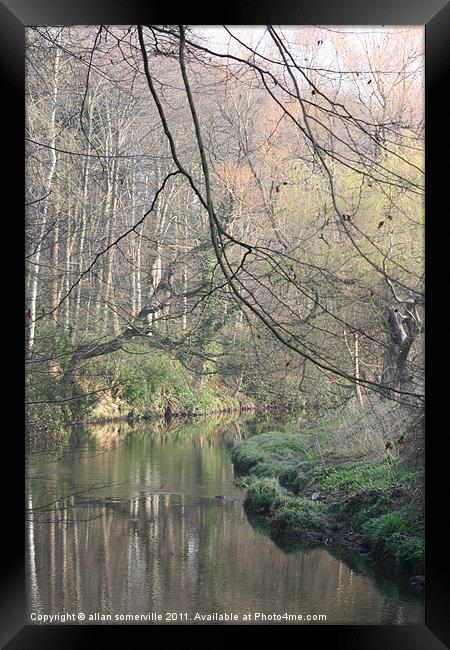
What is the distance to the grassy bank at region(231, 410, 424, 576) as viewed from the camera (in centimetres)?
448

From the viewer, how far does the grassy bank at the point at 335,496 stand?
4.48m

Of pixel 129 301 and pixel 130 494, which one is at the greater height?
pixel 129 301

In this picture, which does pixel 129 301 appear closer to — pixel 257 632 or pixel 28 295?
pixel 28 295

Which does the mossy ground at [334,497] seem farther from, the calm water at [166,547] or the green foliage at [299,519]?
the calm water at [166,547]

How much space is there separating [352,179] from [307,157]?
0.28 m

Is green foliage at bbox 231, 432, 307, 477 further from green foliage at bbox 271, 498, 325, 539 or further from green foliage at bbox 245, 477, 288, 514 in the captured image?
green foliage at bbox 271, 498, 325, 539

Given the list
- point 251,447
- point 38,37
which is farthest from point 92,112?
point 251,447

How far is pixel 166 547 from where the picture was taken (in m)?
4.60

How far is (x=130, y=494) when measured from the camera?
15.5 ft
